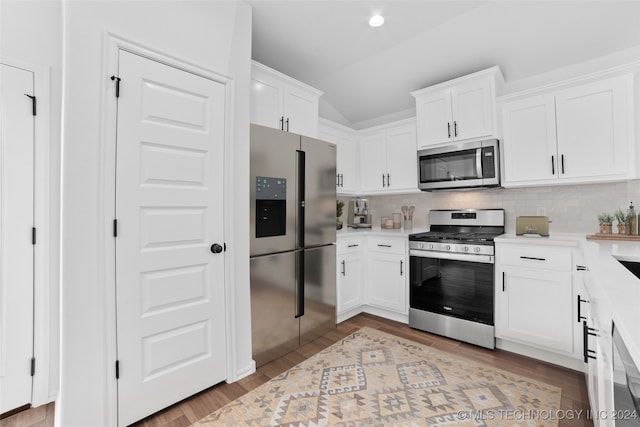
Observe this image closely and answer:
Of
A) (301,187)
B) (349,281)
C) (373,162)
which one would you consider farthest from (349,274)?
Answer: (373,162)

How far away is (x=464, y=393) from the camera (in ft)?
6.40

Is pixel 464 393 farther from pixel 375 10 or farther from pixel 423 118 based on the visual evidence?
pixel 375 10

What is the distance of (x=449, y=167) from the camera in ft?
9.92

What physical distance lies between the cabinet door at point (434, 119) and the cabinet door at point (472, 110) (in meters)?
0.06

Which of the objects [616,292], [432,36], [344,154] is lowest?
[616,292]

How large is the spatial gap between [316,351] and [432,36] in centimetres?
311

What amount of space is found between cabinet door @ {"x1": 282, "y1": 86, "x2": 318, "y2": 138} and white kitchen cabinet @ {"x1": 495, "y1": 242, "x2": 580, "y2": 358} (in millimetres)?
2102

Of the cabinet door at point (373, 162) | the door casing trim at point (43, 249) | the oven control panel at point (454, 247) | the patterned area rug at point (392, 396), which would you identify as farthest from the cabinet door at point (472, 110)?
the door casing trim at point (43, 249)

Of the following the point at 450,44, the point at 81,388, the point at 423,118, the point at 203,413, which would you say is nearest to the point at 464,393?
the point at 203,413

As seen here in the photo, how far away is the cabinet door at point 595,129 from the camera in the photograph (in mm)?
2273

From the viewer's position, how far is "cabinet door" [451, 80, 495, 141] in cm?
277

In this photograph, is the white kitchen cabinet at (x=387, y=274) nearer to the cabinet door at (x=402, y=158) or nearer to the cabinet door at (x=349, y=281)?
the cabinet door at (x=349, y=281)

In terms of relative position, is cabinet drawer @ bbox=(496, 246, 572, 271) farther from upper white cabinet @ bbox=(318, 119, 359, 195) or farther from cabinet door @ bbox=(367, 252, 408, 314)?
upper white cabinet @ bbox=(318, 119, 359, 195)

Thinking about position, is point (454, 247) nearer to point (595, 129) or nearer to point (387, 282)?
point (387, 282)
